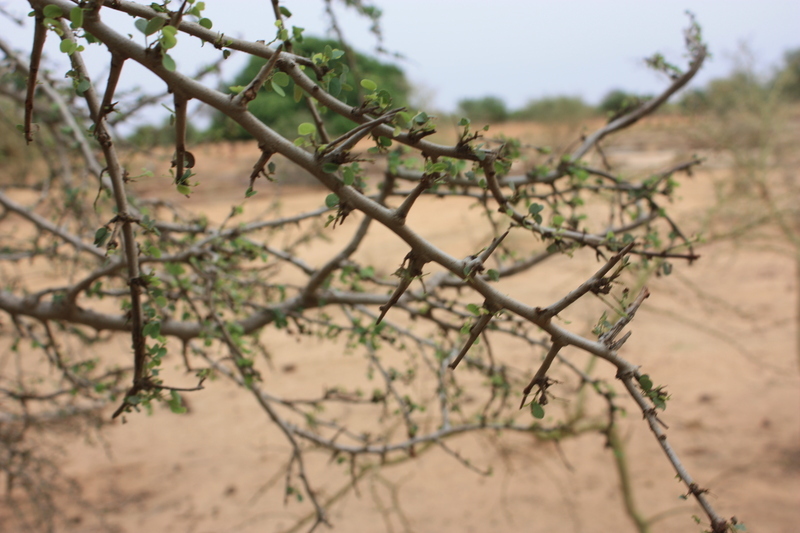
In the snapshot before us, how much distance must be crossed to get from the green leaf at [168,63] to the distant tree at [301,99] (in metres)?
0.10

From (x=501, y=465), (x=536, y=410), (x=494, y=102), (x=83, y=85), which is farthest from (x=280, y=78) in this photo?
(x=494, y=102)

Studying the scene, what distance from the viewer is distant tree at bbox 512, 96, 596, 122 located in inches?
633

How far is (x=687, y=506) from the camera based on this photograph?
3.59 meters

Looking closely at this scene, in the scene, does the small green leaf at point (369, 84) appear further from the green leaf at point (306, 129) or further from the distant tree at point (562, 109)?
the distant tree at point (562, 109)

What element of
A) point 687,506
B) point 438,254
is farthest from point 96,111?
point 687,506

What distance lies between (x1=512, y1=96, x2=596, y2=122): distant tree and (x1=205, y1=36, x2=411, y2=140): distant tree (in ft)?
13.6

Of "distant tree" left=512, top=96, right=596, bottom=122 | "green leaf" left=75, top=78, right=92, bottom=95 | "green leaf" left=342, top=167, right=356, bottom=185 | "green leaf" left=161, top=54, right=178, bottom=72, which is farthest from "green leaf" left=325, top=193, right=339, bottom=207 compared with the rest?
"distant tree" left=512, top=96, right=596, bottom=122

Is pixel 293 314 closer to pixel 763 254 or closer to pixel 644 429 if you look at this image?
pixel 644 429

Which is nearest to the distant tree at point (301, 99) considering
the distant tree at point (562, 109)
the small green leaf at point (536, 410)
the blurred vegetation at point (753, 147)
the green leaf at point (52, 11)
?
the green leaf at point (52, 11)

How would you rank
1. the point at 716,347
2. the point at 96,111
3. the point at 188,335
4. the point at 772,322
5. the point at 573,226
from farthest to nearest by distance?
the point at 772,322 < the point at 716,347 < the point at 188,335 < the point at 573,226 < the point at 96,111

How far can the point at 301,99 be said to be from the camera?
102cm

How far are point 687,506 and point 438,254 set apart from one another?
11.6 ft

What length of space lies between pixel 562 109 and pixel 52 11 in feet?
54.2

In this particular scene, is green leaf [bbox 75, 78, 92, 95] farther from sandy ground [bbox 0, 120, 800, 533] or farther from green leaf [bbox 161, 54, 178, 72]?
sandy ground [bbox 0, 120, 800, 533]
